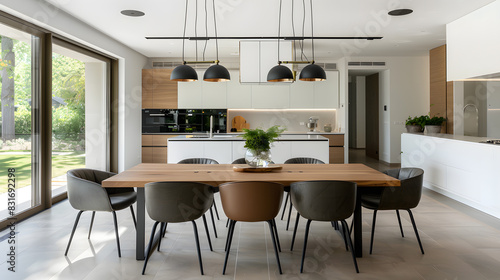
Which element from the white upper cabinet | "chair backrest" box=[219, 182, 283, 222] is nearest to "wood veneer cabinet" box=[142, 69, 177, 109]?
the white upper cabinet

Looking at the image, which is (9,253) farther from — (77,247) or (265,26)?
(265,26)

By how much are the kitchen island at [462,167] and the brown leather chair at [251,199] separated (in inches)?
126

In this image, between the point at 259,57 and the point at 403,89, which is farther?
the point at 403,89

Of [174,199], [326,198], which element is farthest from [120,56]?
[326,198]

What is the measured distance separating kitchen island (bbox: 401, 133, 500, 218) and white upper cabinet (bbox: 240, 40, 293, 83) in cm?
287

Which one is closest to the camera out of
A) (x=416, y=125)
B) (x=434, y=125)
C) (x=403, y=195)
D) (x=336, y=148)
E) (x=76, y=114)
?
(x=403, y=195)

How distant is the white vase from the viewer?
380 cm

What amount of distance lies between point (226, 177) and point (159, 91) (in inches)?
254

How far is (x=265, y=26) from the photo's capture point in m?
6.21

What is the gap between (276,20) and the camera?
586cm

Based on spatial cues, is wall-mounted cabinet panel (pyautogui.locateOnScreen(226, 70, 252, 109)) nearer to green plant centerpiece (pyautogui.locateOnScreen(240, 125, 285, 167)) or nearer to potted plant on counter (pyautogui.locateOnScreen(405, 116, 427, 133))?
potted plant on counter (pyautogui.locateOnScreen(405, 116, 427, 133))

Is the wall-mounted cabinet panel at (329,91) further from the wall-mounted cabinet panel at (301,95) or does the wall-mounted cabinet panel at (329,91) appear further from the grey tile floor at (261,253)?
the grey tile floor at (261,253)

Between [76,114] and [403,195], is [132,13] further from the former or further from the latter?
[403,195]

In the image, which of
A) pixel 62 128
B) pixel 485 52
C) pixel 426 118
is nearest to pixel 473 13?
pixel 485 52
